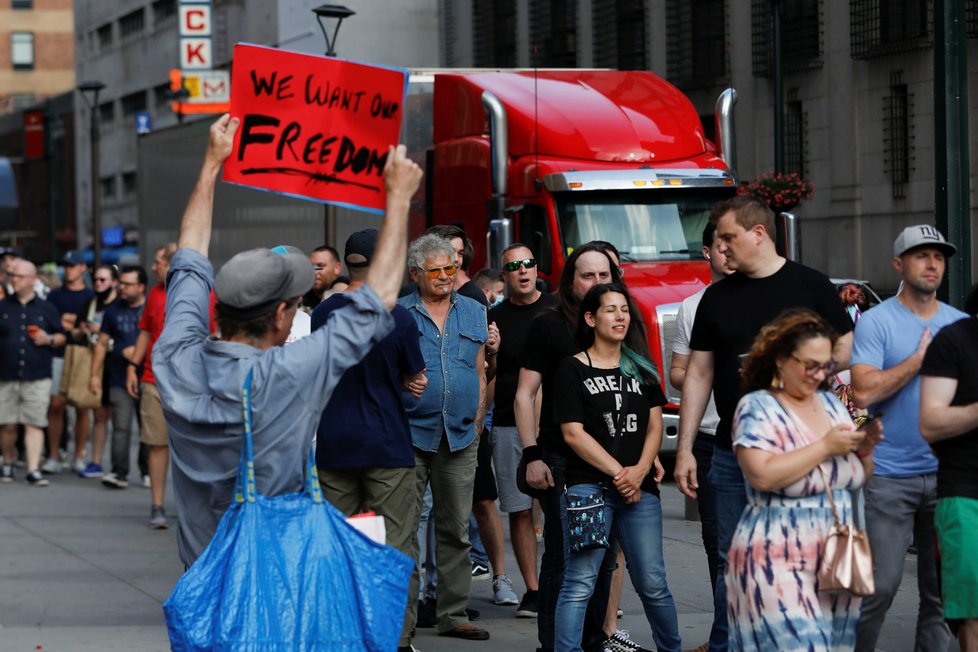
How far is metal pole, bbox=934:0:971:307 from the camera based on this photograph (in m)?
10.6

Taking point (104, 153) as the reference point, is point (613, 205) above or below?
below

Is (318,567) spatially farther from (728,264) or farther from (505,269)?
(505,269)

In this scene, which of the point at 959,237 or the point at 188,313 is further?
the point at 959,237

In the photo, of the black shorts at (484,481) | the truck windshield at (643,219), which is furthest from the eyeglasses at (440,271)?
the truck windshield at (643,219)

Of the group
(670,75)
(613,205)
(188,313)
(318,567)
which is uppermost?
(670,75)

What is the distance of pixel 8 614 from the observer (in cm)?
895

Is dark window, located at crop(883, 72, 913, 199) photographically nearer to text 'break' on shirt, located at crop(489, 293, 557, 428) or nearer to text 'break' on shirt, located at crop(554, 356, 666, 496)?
text 'break' on shirt, located at crop(489, 293, 557, 428)

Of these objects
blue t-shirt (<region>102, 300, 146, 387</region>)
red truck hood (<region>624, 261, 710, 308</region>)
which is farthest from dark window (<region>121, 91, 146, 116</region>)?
red truck hood (<region>624, 261, 710, 308</region>)

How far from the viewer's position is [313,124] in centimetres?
612

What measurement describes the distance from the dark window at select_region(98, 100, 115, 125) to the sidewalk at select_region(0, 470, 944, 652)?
57.2 metres

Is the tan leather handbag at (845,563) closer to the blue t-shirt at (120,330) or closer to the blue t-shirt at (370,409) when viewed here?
the blue t-shirt at (370,409)

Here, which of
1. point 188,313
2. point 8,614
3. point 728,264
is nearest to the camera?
point 188,313

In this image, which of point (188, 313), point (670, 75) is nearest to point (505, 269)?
point (188, 313)

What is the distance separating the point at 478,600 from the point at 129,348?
20.8 feet
